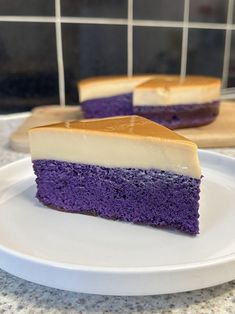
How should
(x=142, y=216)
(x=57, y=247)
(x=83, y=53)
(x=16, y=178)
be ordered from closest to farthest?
(x=57, y=247) < (x=142, y=216) < (x=16, y=178) < (x=83, y=53)

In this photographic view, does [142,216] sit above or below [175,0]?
below

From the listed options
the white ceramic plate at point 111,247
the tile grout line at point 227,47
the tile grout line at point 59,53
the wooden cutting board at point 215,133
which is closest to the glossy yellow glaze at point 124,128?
the white ceramic plate at point 111,247

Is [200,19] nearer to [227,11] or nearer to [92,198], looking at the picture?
[227,11]

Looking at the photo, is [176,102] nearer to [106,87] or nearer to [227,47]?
[106,87]

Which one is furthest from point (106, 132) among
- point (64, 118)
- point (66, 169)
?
point (64, 118)

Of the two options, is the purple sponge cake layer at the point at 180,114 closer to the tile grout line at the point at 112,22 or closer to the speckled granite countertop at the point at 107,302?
the tile grout line at the point at 112,22

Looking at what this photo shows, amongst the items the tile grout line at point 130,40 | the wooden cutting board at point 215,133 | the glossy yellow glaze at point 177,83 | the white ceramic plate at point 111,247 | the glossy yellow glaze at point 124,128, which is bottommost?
the wooden cutting board at point 215,133
